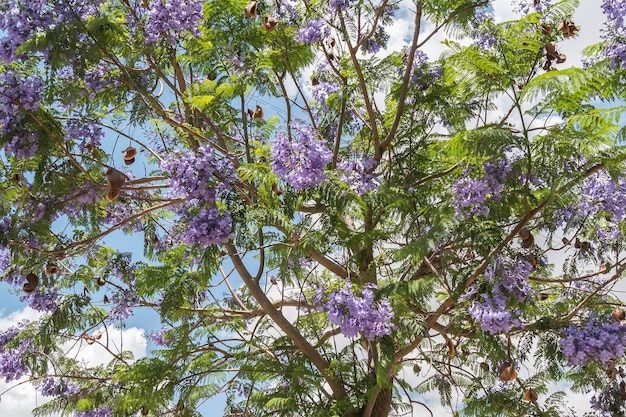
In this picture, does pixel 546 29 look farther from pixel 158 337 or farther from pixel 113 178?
pixel 158 337

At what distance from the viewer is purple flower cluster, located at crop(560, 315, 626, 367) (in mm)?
5074

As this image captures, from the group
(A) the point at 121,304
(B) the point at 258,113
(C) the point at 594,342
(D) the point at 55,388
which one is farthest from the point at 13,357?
(C) the point at 594,342

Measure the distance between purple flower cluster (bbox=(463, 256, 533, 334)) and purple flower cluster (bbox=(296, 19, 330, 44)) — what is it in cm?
259

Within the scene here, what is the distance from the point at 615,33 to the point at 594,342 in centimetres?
244

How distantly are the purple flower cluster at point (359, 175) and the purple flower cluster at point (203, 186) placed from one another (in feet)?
3.26

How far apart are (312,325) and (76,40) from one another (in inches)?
146

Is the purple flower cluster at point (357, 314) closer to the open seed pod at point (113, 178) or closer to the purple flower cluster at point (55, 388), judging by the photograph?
the open seed pod at point (113, 178)

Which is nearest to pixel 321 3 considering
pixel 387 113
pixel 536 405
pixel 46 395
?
pixel 387 113

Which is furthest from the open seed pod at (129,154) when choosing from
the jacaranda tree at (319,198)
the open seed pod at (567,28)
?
the open seed pod at (567,28)

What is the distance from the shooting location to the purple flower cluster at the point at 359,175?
211 inches

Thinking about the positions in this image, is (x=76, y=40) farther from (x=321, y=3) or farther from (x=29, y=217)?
(x=321, y=3)

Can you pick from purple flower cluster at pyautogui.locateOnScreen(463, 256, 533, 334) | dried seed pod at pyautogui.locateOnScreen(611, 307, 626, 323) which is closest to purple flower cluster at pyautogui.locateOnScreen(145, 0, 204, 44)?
purple flower cluster at pyautogui.locateOnScreen(463, 256, 533, 334)

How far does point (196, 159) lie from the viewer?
480 centimetres

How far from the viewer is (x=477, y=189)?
15.9ft
